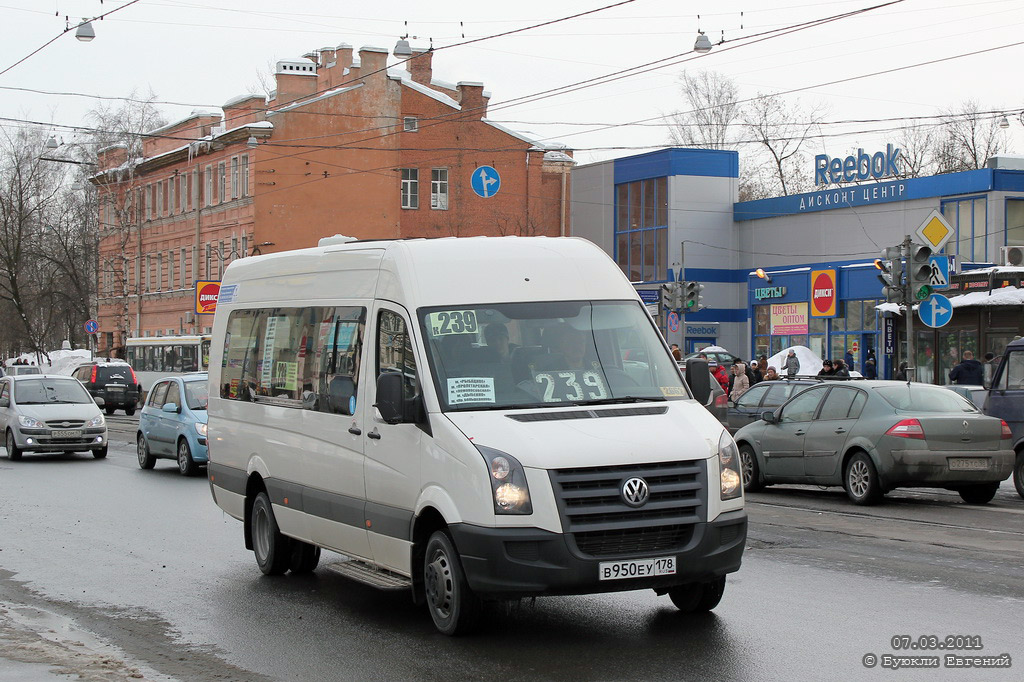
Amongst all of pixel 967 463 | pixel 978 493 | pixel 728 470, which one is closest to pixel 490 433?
pixel 728 470

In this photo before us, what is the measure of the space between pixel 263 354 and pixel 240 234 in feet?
178

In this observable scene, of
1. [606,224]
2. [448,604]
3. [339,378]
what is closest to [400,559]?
[448,604]

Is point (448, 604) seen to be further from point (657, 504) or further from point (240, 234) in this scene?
point (240, 234)

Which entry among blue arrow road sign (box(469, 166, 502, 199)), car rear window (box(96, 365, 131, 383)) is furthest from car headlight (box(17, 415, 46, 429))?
car rear window (box(96, 365, 131, 383))

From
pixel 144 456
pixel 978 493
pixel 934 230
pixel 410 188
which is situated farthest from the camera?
pixel 410 188

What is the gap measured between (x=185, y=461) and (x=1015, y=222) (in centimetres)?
3229

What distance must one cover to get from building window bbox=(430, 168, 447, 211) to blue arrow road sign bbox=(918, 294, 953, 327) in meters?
43.6

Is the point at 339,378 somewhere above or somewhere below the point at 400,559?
above

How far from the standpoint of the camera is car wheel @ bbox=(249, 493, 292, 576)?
1073cm

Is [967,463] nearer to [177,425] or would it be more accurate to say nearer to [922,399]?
[922,399]

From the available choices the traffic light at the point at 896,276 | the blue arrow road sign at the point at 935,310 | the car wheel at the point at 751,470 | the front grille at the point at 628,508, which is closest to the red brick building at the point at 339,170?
the blue arrow road sign at the point at 935,310

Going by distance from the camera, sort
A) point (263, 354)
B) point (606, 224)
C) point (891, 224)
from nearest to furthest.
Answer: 1. point (263, 354)
2. point (891, 224)
3. point (606, 224)

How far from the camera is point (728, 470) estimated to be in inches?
317

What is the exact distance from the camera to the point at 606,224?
61969mm
